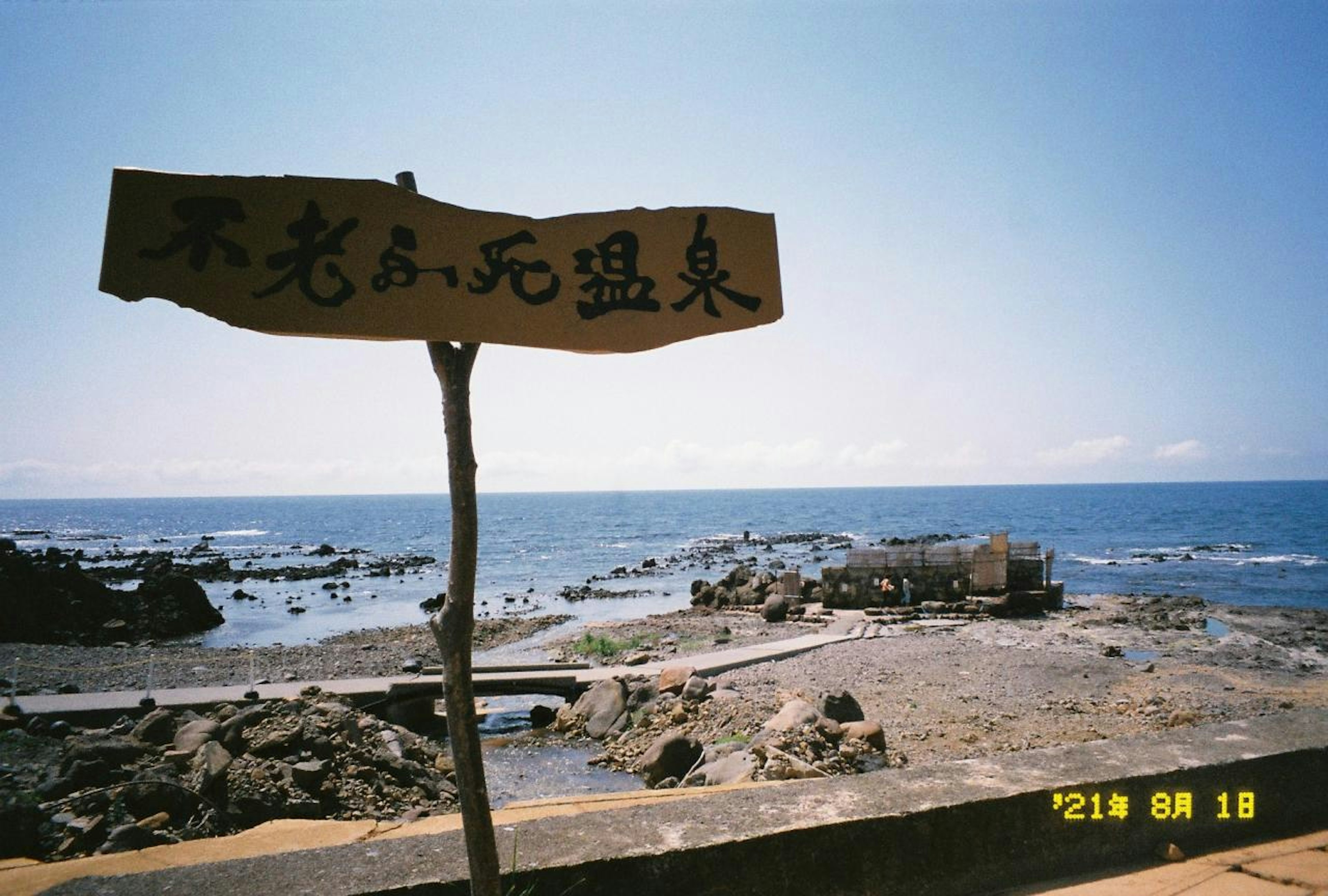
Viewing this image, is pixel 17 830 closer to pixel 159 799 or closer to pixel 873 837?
pixel 159 799

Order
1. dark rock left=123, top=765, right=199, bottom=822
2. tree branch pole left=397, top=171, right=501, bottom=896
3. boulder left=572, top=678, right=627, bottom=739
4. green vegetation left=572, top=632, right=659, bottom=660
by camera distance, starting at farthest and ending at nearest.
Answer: green vegetation left=572, top=632, right=659, bottom=660 < boulder left=572, top=678, right=627, bottom=739 < dark rock left=123, top=765, right=199, bottom=822 < tree branch pole left=397, top=171, right=501, bottom=896

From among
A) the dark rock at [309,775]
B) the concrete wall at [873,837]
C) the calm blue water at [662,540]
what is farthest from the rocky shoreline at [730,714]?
the calm blue water at [662,540]

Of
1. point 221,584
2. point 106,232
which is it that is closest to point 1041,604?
point 106,232

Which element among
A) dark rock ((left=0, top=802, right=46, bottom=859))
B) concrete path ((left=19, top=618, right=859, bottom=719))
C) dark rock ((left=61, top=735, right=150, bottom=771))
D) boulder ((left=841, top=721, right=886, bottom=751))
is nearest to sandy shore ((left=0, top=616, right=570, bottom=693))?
concrete path ((left=19, top=618, right=859, bottom=719))

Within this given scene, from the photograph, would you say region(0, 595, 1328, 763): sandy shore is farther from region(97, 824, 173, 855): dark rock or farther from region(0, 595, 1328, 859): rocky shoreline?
region(97, 824, 173, 855): dark rock

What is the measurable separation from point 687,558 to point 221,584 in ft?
96.7

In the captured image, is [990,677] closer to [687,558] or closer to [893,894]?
[893,894]

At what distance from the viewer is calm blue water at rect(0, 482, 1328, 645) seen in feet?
102

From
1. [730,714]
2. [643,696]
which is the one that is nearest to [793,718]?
[730,714]

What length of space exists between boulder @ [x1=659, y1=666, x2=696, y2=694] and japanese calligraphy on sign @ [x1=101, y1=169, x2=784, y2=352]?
1102cm

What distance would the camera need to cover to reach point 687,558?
50562 mm

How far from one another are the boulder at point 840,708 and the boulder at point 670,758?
201 cm

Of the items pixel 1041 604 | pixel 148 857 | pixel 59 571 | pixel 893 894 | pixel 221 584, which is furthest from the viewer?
pixel 221 584

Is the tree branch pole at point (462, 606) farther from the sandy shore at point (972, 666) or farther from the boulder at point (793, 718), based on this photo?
the sandy shore at point (972, 666)
